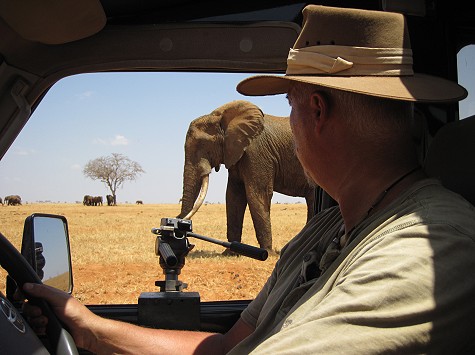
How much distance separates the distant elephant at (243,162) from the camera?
10.2 metres


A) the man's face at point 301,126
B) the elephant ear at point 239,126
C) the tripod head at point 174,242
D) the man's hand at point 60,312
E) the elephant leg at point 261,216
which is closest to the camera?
the man's face at point 301,126

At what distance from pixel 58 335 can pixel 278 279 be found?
0.57 m

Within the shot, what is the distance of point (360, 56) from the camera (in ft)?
4.17

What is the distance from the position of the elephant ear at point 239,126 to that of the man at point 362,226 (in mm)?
8526

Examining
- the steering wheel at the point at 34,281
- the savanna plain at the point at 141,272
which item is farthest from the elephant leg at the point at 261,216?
the steering wheel at the point at 34,281

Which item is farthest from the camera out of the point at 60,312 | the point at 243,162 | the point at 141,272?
the point at 243,162

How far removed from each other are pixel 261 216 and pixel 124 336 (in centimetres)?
903

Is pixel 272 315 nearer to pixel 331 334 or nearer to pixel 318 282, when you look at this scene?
pixel 318 282

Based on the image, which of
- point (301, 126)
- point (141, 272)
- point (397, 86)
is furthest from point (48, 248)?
point (141, 272)

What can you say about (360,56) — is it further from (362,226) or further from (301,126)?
(362,226)

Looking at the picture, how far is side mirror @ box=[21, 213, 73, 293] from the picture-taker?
167cm

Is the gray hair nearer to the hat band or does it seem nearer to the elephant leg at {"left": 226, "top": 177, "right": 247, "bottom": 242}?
the hat band

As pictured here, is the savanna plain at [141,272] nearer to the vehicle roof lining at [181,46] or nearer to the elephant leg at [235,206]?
the elephant leg at [235,206]

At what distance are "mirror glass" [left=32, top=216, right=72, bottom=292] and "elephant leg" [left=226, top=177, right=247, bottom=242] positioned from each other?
28.9 ft
